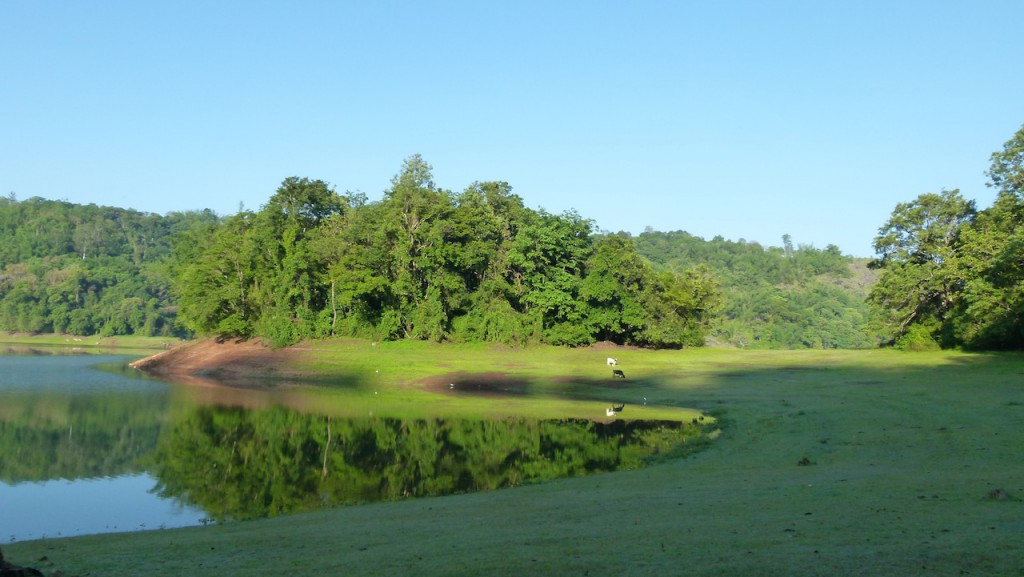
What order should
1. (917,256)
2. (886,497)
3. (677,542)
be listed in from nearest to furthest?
(677,542), (886,497), (917,256)

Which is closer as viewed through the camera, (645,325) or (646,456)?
(646,456)

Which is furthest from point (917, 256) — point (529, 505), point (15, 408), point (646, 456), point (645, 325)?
point (15, 408)

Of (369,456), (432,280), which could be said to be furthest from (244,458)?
(432,280)

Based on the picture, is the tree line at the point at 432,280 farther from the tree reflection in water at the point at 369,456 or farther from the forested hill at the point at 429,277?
the tree reflection in water at the point at 369,456

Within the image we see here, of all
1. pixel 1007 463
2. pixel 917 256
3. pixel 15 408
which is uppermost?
pixel 917 256

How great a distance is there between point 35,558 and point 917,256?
3011 inches

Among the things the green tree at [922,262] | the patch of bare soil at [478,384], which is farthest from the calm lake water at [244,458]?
the green tree at [922,262]

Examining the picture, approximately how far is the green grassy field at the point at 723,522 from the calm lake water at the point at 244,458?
11.8ft

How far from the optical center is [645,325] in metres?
81.1

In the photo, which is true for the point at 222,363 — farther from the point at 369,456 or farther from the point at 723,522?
the point at 723,522

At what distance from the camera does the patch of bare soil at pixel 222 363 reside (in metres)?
66.6

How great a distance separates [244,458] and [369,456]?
183 inches

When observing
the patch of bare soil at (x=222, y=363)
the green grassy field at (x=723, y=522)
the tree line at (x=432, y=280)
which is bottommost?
the patch of bare soil at (x=222, y=363)

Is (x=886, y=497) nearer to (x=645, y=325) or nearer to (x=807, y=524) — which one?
(x=807, y=524)
